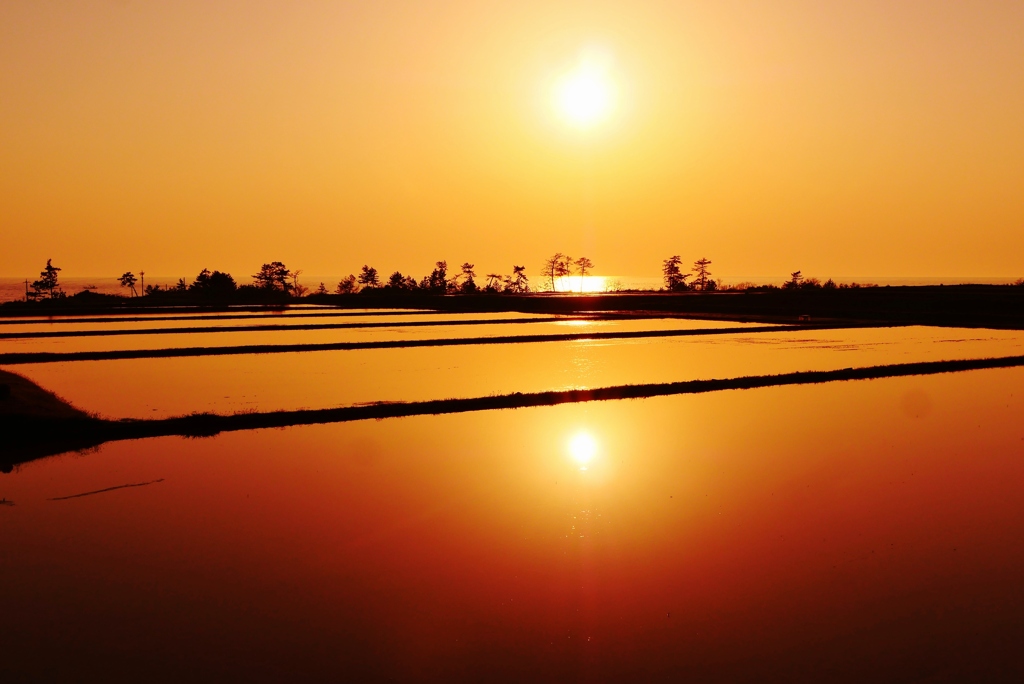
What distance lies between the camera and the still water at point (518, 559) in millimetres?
4039

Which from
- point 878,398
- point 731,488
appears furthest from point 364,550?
point 878,398

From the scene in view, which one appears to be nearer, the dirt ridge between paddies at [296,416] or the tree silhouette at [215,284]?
the dirt ridge between paddies at [296,416]

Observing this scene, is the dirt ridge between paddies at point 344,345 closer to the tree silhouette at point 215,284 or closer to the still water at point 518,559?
the still water at point 518,559

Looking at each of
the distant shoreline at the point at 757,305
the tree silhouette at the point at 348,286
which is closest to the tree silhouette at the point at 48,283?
the distant shoreline at the point at 757,305

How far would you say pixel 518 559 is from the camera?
527cm

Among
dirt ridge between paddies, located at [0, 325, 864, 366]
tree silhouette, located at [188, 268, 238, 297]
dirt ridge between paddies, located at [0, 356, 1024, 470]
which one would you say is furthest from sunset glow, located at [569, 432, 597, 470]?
tree silhouette, located at [188, 268, 238, 297]

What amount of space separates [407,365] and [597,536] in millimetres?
9969

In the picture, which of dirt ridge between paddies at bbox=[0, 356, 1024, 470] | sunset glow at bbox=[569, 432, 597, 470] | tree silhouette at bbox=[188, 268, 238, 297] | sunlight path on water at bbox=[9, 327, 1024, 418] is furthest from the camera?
tree silhouette at bbox=[188, 268, 238, 297]

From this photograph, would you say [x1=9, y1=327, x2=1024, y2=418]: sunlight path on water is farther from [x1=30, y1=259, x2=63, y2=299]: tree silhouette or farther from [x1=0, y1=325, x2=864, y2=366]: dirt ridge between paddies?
[x1=30, y1=259, x2=63, y2=299]: tree silhouette

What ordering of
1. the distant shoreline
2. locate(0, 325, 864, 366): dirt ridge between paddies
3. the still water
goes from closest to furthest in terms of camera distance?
1. the still water
2. locate(0, 325, 864, 366): dirt ridge between paddies
3. the distant shoreline

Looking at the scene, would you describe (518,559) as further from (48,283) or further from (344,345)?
(48,283)

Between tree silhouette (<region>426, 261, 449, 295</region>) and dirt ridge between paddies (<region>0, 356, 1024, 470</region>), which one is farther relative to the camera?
tree silhouette (<region>426, 261, 449, 295</region>)

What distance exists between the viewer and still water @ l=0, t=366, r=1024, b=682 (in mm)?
4039

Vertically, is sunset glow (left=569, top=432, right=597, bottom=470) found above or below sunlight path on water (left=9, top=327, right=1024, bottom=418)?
below
